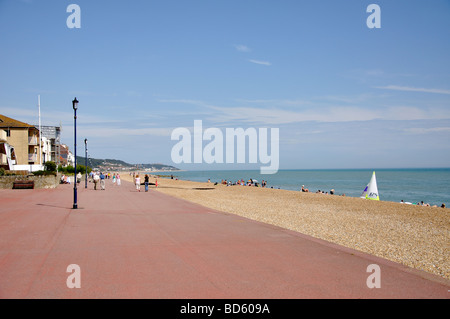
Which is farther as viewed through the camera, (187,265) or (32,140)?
(32,140)

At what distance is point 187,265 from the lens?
22.3 ft

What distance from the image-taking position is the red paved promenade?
5.38m

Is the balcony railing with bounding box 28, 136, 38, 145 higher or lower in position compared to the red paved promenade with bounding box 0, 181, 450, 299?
higher

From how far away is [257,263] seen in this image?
7.08 meters

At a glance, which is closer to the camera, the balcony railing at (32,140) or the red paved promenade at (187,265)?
the red paved promenade at (187,265)

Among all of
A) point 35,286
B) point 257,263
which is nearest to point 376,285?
point 257,263

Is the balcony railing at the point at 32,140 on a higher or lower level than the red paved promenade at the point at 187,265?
higher

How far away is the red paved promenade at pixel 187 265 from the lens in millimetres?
5383

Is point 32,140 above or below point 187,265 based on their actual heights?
above

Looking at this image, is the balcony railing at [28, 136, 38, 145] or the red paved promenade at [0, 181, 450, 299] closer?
the red paved promenade at [0, 181, 450, 299]
